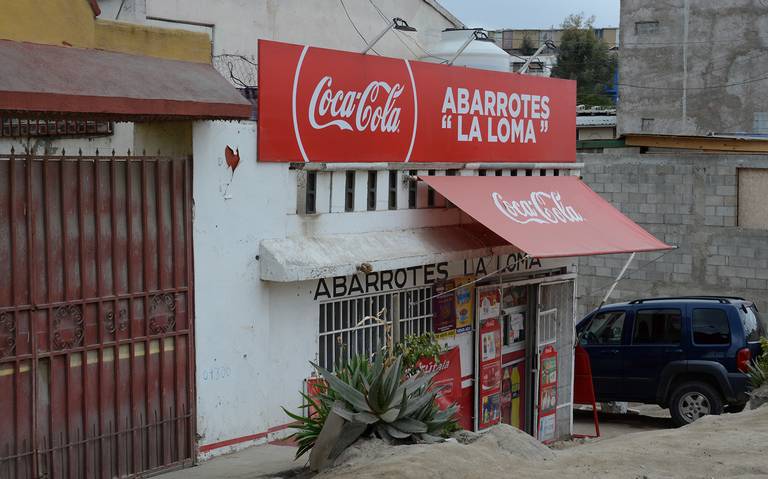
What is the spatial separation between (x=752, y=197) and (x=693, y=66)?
13558mm

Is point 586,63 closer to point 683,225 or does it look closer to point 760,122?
point 760,122

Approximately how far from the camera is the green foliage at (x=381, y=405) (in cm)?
748

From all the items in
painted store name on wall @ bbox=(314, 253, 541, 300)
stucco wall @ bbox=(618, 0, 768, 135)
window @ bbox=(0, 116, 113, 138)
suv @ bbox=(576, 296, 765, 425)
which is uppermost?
stucco wall @ bbox=(618, 0, 768, 135)

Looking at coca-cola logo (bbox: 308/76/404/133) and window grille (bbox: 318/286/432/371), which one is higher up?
coca-cola logo (bbox: 308/76/404/133)

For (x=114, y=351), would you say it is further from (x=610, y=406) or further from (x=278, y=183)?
(x=610, y=406)

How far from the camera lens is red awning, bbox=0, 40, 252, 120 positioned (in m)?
7.10

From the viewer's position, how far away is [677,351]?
15.8 meters

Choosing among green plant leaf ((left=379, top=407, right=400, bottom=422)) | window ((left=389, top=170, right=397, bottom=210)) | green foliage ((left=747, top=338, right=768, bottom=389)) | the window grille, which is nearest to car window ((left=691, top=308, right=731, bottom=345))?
green foliage ((left=747, top=338, right=768, bottom=389))

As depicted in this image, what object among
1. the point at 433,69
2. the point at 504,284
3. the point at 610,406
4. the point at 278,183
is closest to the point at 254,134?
the point at 278,183

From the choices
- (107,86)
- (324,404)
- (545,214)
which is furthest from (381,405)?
(545,214)

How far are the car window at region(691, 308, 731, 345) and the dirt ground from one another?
6.47m

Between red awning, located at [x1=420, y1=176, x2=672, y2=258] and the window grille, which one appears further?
red awning, located at [x1=420, y1=176, x2=672, y2=258]

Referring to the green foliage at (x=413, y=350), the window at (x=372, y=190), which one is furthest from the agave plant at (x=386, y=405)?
the window at (x=372, y=190)

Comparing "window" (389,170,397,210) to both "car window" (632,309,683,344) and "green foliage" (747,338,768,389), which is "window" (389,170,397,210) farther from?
"car window" (632,309,683,344)
